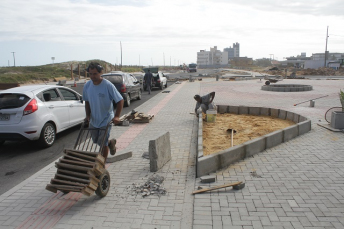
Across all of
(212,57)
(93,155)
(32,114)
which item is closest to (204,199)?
(93,155)

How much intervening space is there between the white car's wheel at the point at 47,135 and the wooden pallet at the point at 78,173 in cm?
310

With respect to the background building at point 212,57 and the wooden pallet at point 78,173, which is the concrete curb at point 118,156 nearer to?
the wooden pallet at point 78,173

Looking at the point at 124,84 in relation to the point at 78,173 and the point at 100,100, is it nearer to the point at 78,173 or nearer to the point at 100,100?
the point at 100,100

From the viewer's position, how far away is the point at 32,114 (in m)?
6.62

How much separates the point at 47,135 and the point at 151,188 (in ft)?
12.5

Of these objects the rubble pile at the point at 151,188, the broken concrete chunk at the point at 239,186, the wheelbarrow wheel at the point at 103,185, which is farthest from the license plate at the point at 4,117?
the broken concrete chunk at the point at 239,186

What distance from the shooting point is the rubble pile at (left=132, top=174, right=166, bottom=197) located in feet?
14.5

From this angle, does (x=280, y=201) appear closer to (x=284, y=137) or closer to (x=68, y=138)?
(x=284, y=137)

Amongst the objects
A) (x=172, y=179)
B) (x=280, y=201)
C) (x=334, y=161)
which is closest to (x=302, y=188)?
(x=280, y=201)

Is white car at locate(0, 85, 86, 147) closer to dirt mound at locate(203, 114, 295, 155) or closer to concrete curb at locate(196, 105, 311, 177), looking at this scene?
concrete curb at locate(196, 105, 311, 177)

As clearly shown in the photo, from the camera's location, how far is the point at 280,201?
160 inches

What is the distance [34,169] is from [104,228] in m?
2.98

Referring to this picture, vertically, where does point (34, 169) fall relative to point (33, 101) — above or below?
below

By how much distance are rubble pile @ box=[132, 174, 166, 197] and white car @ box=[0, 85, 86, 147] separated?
336 cm
